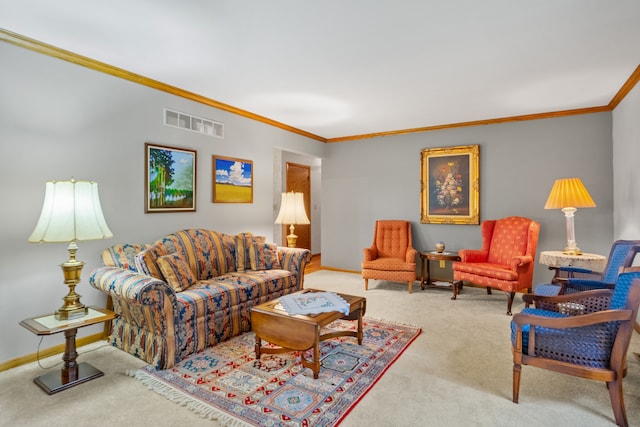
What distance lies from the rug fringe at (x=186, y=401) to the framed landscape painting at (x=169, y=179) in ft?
5.55

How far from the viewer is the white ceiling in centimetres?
222

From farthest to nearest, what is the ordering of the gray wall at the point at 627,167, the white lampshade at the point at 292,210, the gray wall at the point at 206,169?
the white lampshade at the point at 292,210
the gray wall at the point at 627,167
the gray wall at the point at 206,169

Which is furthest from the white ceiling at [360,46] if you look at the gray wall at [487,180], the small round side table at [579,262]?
the small round side table at [579,262]

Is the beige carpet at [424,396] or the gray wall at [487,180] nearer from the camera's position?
the beige carpet at [424,396]

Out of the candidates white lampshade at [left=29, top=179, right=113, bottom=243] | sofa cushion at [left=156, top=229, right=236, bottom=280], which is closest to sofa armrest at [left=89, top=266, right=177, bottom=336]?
white lampshade at [left=29, top=179, right=113, bottom=243]

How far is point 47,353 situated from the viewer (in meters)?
2.76

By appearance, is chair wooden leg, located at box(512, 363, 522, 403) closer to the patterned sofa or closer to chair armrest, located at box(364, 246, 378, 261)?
the patterned sofa

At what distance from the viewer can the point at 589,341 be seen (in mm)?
1924

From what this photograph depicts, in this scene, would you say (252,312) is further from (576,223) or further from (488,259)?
(576,223)

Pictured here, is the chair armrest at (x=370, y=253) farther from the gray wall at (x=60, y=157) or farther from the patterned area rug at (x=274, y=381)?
the gray wall at (x=60, y=157)

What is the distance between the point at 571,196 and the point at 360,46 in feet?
9.35

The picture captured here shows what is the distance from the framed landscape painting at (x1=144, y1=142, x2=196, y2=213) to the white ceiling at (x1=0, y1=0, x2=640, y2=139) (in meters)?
0.74

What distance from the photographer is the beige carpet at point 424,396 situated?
6.31 feet

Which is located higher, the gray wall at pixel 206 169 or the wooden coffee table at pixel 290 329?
the gray wall at pixel 206 169
